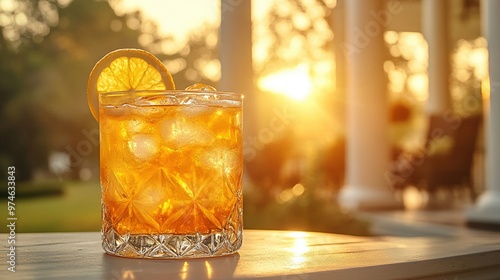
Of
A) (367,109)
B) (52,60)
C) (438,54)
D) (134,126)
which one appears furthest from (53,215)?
(52,60)

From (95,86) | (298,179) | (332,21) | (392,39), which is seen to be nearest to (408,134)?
(392,39)

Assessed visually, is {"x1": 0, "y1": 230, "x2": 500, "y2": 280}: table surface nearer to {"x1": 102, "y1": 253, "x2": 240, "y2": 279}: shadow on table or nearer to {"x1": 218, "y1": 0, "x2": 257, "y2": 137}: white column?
{"x1": 102, "y1": 253, "x2": 240, "y2": 279}: shadow on table

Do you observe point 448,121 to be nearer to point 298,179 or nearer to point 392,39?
point 298,179

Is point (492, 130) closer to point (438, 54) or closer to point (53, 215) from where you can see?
point (438, 54)

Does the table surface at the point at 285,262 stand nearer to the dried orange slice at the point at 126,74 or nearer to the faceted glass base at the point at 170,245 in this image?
the faceted glass base at the point at 170,245

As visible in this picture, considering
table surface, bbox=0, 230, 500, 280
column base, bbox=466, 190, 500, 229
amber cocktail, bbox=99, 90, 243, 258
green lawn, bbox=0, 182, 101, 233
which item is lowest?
green lawn, bbox=0, 182, 101, 233

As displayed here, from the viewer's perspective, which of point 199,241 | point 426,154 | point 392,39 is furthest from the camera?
point 392,39

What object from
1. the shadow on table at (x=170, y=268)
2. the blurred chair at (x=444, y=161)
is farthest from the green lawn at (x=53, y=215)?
the shadow on table at (x=170, y=268)

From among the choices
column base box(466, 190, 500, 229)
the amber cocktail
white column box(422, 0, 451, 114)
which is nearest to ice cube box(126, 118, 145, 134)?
the amber cocktail
